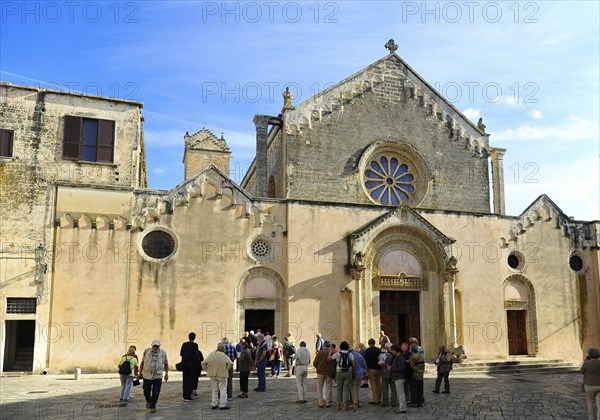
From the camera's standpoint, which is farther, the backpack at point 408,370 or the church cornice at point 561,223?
the church cornice at point 561,223

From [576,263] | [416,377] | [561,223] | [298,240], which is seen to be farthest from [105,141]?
[576,263]

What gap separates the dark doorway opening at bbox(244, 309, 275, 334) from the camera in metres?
23.0

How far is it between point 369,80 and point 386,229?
699 centimetres

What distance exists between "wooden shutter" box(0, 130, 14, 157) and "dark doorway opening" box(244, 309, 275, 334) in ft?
35.4

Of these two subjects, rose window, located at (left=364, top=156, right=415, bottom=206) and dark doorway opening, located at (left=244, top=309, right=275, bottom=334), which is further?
rose window, located at (left=364, top=156, right=415, bottom=206)

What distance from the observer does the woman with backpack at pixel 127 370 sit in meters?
14.2

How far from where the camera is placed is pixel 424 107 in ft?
89.2

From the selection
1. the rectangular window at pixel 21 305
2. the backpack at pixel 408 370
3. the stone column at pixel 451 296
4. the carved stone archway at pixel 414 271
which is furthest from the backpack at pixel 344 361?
the rectangular window at pixel 21 305

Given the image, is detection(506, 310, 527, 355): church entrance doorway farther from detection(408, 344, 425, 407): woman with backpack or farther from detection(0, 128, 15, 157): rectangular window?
detection(0, 128, 15, 157): rectangular window

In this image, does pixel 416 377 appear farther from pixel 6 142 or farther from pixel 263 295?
pixel 6 142

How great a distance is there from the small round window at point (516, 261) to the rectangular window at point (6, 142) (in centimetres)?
2152

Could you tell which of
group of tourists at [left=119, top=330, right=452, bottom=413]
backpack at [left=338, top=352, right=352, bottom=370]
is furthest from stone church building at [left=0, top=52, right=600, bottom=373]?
backpack at [left=338, top=352, right=352, bottom=370]

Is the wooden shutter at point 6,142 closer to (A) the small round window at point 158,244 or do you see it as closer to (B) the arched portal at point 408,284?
(A) the small round window at point 158,244

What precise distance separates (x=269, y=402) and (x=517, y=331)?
52.9ft
